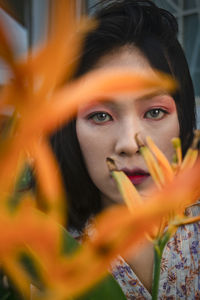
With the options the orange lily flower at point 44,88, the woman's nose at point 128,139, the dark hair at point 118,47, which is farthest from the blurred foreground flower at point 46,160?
the dark hair at point 118,47

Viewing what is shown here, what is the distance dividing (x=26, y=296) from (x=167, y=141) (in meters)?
0.21

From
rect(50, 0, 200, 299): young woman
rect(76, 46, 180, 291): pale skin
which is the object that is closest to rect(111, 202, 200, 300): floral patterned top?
rect(50, 0, 200, 299): young woman

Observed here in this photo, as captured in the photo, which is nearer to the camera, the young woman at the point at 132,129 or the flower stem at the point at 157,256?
the flower stem at the point at 157,256

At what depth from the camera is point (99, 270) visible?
7 cm

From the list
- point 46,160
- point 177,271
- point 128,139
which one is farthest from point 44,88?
point 177,271

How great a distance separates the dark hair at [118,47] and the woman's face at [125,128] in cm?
2

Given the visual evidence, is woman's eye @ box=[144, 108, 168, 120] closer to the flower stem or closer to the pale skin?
the pale skin

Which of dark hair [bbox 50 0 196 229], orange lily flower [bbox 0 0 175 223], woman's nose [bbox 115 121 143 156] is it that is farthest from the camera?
dark hair [bbox 50 0 196 229]

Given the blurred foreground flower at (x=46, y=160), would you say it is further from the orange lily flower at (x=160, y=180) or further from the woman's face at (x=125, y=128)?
the woman's face at (x=125, y=128)

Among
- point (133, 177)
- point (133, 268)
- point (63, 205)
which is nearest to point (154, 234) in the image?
point (63, 205)

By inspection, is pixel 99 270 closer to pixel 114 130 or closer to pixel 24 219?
pixel 24 219

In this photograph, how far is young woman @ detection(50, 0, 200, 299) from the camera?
0.28 meters

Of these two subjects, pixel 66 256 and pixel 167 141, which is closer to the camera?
pixel 66 256

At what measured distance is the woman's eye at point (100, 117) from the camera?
30 centimetres
